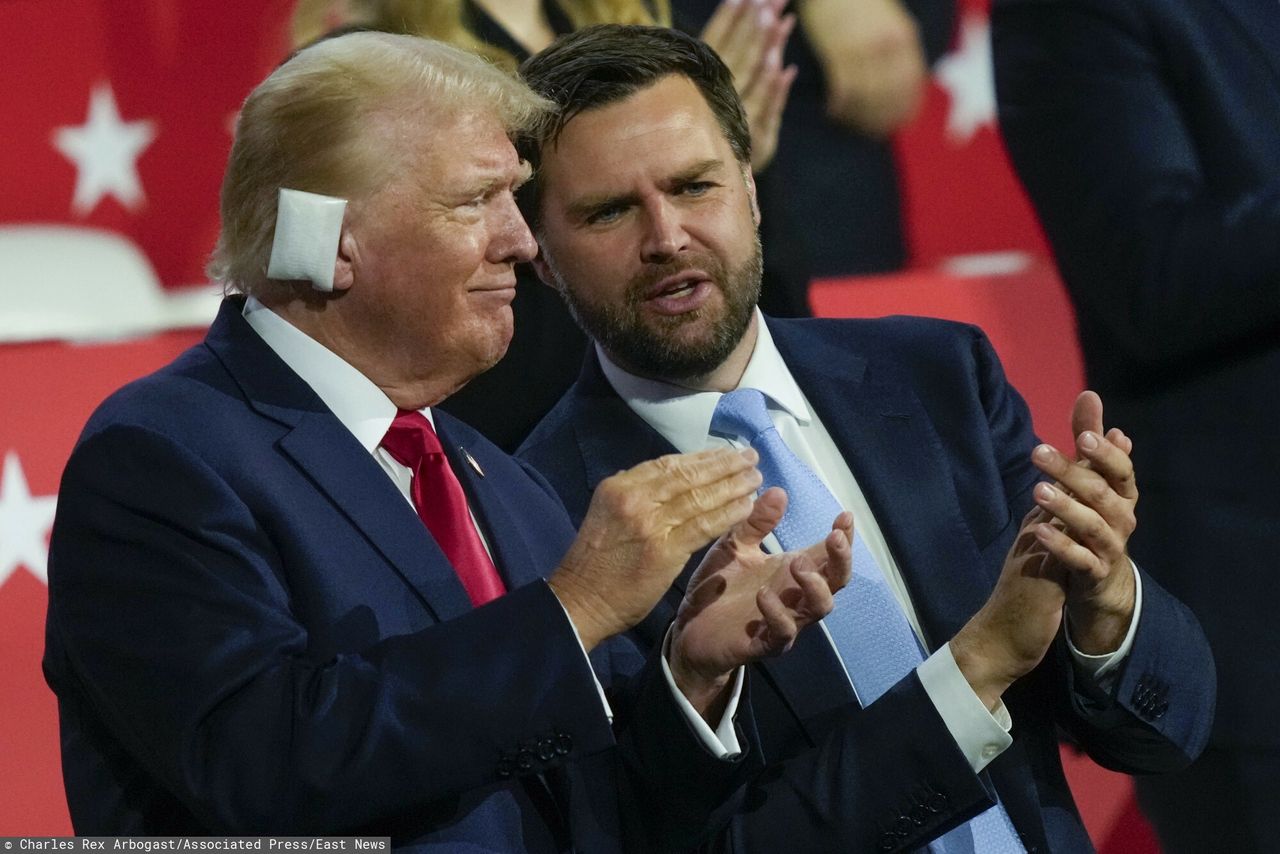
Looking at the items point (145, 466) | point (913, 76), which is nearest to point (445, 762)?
point (145, 466)

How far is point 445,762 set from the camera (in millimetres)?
1498

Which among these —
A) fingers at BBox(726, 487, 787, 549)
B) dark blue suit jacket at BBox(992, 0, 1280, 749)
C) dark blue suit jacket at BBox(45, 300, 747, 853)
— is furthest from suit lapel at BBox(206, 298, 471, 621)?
dark blue suit jacket at BBox(992, 0, 1280, 749)

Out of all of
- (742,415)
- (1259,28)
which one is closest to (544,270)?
(742,415)

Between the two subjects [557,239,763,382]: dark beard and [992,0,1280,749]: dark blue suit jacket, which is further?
[992,0,1280,749]: dark blue suit jacket

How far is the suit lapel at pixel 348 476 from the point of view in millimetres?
1640

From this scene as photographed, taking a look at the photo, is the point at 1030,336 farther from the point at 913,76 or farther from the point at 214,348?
the point at 214,348

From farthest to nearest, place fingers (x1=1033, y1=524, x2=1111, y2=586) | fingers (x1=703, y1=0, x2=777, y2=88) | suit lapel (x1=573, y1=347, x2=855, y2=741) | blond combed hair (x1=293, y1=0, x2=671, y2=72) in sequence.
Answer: fingers (x1=703, y1=0, x2=777, y2=88)
blond combed hair (x1=293, y1=0, x2=671, y2=72)
suit lapel (x1=573, y1=347, x2=855, y2=741)
fingers (x1=1033, y1=524, x2=1111, y2=586)

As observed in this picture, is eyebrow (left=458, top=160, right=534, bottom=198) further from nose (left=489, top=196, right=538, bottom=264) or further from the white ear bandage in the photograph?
the white ear bandage

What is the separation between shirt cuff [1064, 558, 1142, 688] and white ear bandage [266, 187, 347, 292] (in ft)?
3.07

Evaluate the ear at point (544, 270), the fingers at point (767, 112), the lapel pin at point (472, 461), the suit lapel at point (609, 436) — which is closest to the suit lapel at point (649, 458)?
the suit lapel at point (609, 436)

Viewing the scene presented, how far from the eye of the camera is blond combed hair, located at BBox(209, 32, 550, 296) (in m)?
1.76

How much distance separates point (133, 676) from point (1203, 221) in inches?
65.9

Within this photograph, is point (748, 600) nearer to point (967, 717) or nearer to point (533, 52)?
point (967, 717)

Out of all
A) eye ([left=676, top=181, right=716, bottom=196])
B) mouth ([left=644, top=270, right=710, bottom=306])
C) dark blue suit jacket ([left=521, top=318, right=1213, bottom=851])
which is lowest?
dark blue suit jacket ([left=521, top=318, right=1213, bottom=851])
